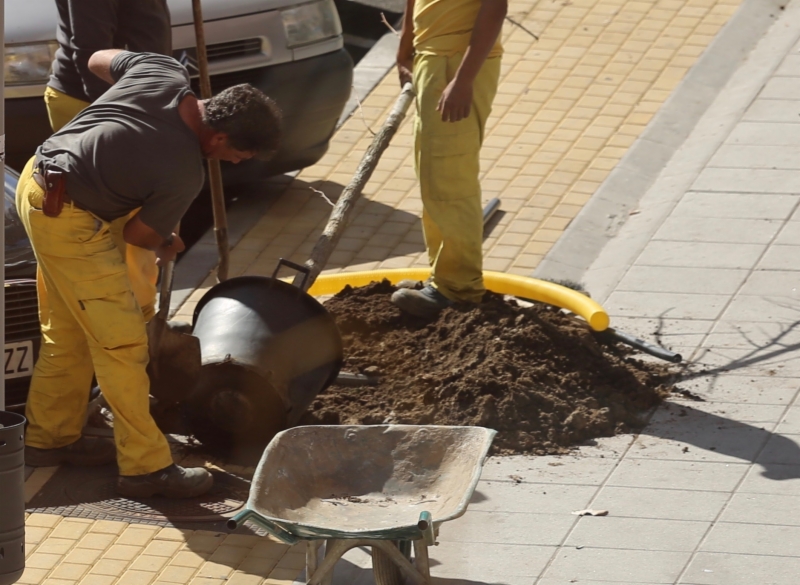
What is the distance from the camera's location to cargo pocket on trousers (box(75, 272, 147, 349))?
217 inches

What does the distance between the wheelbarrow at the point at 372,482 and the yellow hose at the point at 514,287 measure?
1.95 meters

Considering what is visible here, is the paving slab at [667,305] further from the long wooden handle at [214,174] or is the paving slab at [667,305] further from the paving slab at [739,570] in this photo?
the paving slab at [739,570]

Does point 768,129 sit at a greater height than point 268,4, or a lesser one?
lesser

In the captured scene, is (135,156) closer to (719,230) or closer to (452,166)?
(452,166)

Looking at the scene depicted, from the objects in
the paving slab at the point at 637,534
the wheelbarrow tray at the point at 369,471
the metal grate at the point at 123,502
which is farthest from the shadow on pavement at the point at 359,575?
the metal grate at the point at 123,502

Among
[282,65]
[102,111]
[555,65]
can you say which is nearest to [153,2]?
[102,111]

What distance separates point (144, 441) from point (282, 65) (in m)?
3.71

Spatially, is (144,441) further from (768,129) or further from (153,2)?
(768,129)

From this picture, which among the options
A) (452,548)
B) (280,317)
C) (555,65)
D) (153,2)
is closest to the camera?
(452,548)

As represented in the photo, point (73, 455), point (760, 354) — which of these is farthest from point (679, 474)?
point (73, 455)

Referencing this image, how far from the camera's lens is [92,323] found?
5555 mm

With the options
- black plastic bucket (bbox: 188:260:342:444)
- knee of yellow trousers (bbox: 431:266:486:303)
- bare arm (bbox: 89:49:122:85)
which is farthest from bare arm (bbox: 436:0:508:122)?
bare arm (bbox: 89:49:122:85)

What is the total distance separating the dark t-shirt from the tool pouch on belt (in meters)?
1.26

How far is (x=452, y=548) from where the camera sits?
5.27m
